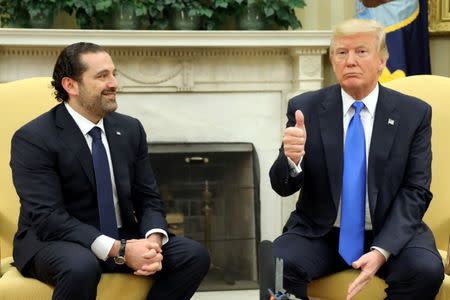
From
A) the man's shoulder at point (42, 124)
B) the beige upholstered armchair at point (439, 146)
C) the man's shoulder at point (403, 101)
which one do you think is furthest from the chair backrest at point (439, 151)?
the man's shoulder at point (42, 124)

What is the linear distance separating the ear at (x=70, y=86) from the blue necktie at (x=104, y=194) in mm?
210

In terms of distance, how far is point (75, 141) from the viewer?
2.66m

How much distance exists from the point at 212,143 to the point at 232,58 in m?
0.52

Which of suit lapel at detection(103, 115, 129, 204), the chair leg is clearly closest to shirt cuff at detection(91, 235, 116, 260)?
suit lapel at detection(103, 115, 129, 204)

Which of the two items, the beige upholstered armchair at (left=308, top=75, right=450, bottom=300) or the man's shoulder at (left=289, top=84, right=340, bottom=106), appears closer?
the man's shoulder at (left=289, top=84, right=340, bottom=106)

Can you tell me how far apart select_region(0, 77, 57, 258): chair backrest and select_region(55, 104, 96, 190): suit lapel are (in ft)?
1.13

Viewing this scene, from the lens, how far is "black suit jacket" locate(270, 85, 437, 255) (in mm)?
2561

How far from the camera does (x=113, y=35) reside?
423 cm

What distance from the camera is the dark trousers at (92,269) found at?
238 cm

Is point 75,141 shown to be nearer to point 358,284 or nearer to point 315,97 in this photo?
point 315,97

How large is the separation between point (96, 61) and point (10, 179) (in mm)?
613

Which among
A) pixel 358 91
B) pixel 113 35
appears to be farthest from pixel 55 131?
pixel 113 35

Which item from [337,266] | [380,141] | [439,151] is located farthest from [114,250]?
[439,151]

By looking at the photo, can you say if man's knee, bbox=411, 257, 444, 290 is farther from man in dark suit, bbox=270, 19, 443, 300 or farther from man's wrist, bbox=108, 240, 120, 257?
man's wrist, bbox=108, 240, 120, 257
